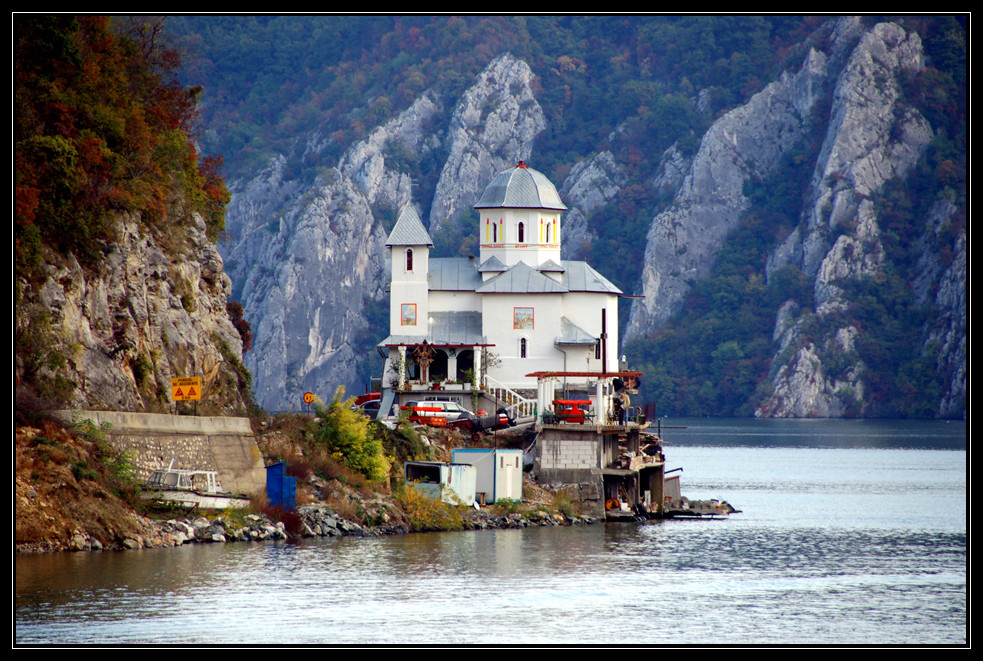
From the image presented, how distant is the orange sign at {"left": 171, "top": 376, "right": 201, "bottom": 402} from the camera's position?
54.1 metres

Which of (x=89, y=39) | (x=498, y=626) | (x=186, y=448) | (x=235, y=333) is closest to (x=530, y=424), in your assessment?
(x=235, y=333)

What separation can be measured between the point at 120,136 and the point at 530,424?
23.4 m

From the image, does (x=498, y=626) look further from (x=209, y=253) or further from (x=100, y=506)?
(x=209, y=253)

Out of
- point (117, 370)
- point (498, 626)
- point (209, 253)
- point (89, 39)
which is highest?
point (89, 39)

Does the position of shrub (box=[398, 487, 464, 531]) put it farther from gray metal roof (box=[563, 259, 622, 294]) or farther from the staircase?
gray metal roof (box=[563, 259, 622, 294])

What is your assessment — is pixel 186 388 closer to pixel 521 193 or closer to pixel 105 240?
pixel 105 240

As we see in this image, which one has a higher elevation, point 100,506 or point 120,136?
point 120,136

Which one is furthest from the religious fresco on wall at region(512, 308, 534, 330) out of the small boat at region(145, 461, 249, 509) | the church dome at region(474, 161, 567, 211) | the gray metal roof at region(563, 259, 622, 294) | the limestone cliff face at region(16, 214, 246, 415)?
the small boat at region(145, 461, 249, 509)

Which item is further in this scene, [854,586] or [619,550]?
[619,550]

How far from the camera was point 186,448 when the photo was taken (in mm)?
52344

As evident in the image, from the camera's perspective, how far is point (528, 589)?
44.9 metres

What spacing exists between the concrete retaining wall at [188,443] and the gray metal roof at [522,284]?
1048 inches

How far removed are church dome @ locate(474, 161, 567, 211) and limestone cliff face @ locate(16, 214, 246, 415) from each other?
2485 cm

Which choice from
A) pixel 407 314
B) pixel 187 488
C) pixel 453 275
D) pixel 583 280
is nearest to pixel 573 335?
pixel 583 280
